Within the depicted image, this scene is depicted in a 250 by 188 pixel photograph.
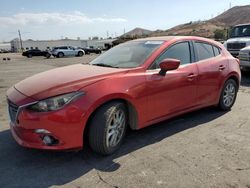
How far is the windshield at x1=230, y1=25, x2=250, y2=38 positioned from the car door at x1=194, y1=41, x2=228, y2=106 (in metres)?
9.29

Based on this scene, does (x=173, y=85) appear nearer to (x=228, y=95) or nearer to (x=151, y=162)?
(x=151, y=162)

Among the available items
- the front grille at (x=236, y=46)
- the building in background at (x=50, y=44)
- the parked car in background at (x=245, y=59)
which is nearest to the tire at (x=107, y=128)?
the parked car in background at (x=245, y=59)

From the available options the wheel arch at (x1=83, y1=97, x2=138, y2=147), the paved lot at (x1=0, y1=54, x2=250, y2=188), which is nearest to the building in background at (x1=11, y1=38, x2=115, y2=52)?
the paved lot at (x1=0, y1=54, x2=250, y2=188)

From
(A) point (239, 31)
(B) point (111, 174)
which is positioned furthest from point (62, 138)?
(A) point (239, 31)

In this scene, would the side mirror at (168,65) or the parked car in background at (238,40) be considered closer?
the side mirror at (168,65)

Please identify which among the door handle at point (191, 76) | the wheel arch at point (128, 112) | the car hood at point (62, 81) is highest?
the car hood at point (62, 81)

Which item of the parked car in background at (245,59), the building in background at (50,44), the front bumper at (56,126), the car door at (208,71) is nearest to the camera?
the front bumper at (56,126)

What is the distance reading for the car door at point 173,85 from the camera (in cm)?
462

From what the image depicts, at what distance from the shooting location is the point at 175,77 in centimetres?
493

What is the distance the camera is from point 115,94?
4.07 meters

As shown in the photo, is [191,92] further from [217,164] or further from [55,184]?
[55,184]

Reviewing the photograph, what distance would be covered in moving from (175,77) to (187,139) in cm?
99

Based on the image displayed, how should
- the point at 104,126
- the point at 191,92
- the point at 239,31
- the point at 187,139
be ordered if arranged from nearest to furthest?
the point at 104,126 → the point at 187,139 → the point at 191,92 → the point at 239,31

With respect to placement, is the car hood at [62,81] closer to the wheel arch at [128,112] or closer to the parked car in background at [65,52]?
the wheel arch at [128,112]
